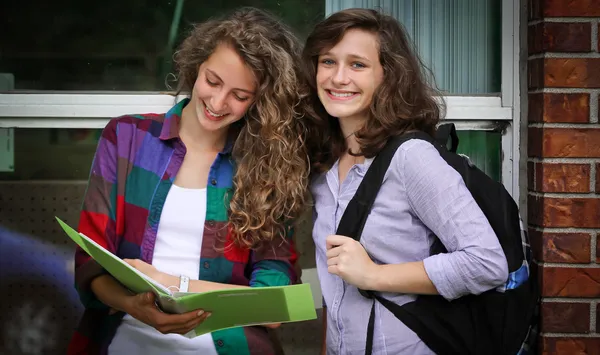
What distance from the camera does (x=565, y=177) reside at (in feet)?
8.32

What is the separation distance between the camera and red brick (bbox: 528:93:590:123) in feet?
8.32

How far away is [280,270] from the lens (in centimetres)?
236

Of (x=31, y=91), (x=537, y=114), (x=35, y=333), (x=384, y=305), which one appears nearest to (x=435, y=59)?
(x=537, y=114)

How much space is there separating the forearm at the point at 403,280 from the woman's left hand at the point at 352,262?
A: 15 millimetres

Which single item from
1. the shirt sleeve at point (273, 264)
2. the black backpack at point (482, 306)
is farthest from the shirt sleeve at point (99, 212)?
the black backpack at point (482, 306)

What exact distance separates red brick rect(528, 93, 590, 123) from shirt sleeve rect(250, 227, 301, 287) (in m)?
0.86

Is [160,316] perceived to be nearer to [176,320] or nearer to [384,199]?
[176,320]

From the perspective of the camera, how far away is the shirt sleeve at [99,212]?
222cm


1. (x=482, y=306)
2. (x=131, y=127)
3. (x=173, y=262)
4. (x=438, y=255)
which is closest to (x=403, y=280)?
(x=438, y=255)

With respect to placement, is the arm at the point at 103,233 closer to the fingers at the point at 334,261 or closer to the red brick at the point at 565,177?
the fingers at the point at 334,261

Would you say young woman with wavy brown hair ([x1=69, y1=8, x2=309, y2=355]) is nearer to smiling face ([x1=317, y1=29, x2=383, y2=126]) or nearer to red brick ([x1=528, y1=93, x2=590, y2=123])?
smiling face ([x1=317, y1=29, x2=383, y2=126])

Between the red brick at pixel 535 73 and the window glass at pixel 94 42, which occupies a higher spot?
the window glass at pixel 94 42

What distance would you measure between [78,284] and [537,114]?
1.46m

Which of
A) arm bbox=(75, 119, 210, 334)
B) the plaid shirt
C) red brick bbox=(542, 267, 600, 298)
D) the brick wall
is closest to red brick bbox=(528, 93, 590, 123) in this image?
the brick wall
